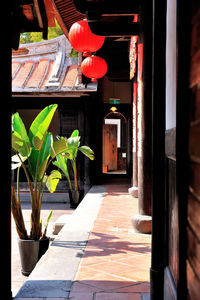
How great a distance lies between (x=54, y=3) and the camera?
6520mm

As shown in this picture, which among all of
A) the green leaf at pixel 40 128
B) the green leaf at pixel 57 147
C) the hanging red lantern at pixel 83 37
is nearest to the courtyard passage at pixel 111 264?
the green leaf at pixel 57 147

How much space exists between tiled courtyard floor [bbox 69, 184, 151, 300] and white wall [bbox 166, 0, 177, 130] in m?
1.46

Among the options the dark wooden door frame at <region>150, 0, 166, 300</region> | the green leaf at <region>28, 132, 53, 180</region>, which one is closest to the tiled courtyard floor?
the dark wooden door frame at <region>150, 0, 166, 300</region>

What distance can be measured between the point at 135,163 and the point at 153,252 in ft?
22.0

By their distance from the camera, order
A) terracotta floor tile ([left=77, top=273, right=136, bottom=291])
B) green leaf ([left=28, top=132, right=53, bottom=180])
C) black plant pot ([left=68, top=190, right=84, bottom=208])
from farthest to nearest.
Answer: black plant pot ([left=68, top=190, right=84, bottom=208]), green leaf ([left=28, top=132, right=53, bottom=180]), terracotta floor tile ([left=77, top=273, right=136, bottom=291])

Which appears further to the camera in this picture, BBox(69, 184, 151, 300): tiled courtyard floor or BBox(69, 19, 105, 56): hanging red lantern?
BBox(69, 19, 105, 56): hanging red lantern

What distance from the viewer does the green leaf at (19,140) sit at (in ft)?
14.0

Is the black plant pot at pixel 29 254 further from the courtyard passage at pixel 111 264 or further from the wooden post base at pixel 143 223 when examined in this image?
the wooden post base at pixel 143 223

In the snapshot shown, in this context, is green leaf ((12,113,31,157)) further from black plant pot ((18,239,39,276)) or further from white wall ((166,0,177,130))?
white wall ((166,0,177,130))

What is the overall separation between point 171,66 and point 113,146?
58.3ft

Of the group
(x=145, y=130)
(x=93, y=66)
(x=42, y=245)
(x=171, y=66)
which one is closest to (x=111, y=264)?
(x=42, y=245)

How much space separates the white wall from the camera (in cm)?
215

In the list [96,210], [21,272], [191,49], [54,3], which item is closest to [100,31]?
[54,3]

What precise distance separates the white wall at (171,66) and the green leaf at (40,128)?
2.22m
